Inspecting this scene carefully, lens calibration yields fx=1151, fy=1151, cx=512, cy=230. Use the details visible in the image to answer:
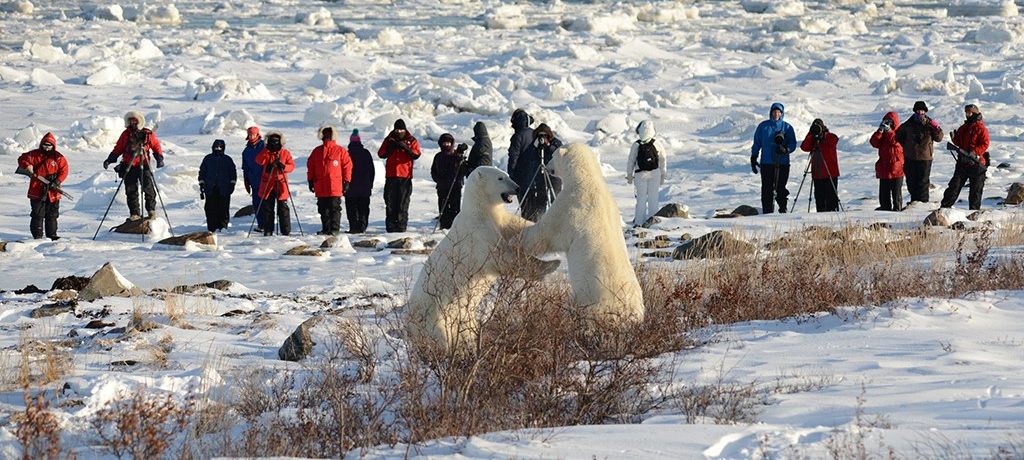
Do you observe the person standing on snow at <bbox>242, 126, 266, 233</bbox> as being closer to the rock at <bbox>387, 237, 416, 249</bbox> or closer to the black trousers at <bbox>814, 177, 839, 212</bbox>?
the rock at <bbox>387, 237, 416, 249</bbox>

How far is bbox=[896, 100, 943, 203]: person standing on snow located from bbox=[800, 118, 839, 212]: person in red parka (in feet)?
3.20

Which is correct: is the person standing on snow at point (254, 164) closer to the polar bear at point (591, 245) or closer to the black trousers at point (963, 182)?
the black trousers at point (963, 182)

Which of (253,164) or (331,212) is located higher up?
(253,164)

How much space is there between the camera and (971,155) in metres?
16.0

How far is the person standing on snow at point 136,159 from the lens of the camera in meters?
16.1

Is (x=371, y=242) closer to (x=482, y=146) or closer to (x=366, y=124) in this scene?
(x=482, y=146)

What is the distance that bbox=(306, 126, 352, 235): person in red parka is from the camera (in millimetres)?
15820

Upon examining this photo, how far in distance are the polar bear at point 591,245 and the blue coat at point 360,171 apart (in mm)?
9488

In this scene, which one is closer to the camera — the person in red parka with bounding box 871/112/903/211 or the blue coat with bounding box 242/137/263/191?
the person in red parka with bounding box 871/112/903/211

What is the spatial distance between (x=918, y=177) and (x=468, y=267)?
11634 mm

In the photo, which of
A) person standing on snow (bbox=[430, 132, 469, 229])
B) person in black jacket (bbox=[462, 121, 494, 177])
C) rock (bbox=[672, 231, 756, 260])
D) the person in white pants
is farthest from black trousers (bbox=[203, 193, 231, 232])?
rock (bbox=[672, 231, 756, 260])

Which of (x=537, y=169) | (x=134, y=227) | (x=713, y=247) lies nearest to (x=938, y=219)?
(x=713, y=247)

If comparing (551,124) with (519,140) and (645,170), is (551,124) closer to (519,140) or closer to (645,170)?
(645,170)

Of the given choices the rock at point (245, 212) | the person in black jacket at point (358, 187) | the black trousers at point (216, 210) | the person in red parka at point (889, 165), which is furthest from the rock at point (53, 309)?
the person in red parka at point (889, 165)
